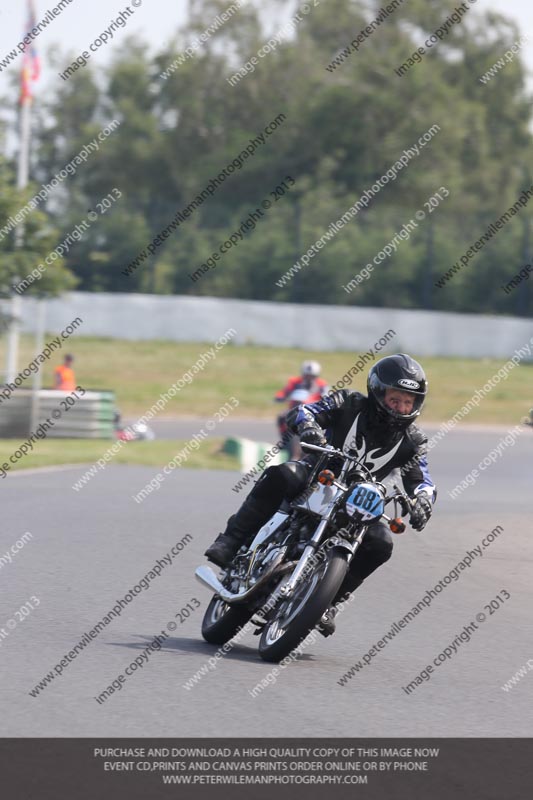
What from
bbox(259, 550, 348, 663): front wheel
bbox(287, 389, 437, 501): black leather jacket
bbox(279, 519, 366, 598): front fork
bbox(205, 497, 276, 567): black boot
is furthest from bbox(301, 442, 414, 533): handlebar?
bbox(205, 497, 276, 567): black boot

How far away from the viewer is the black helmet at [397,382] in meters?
6.98

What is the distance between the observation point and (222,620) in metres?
7.24

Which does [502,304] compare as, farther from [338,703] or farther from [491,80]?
[338,703]

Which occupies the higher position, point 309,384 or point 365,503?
point 365,503

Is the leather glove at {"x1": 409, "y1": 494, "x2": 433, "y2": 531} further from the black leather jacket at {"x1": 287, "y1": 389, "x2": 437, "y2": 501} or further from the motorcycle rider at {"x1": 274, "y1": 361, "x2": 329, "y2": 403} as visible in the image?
the motorcycle rider at {"x1": 274, "y1": 361, "x2": 329, "y2": 403}

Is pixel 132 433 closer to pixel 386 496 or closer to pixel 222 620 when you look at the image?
pixel 222 620

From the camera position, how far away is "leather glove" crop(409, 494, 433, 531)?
705 centimetres

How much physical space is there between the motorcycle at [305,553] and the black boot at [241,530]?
0.11 m

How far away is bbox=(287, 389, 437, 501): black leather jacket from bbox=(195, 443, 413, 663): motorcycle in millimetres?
128

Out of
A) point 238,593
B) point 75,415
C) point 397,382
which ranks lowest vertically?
point 75,415

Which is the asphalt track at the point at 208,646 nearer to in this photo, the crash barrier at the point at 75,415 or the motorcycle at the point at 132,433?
the crash barrier at the point at 75,415
